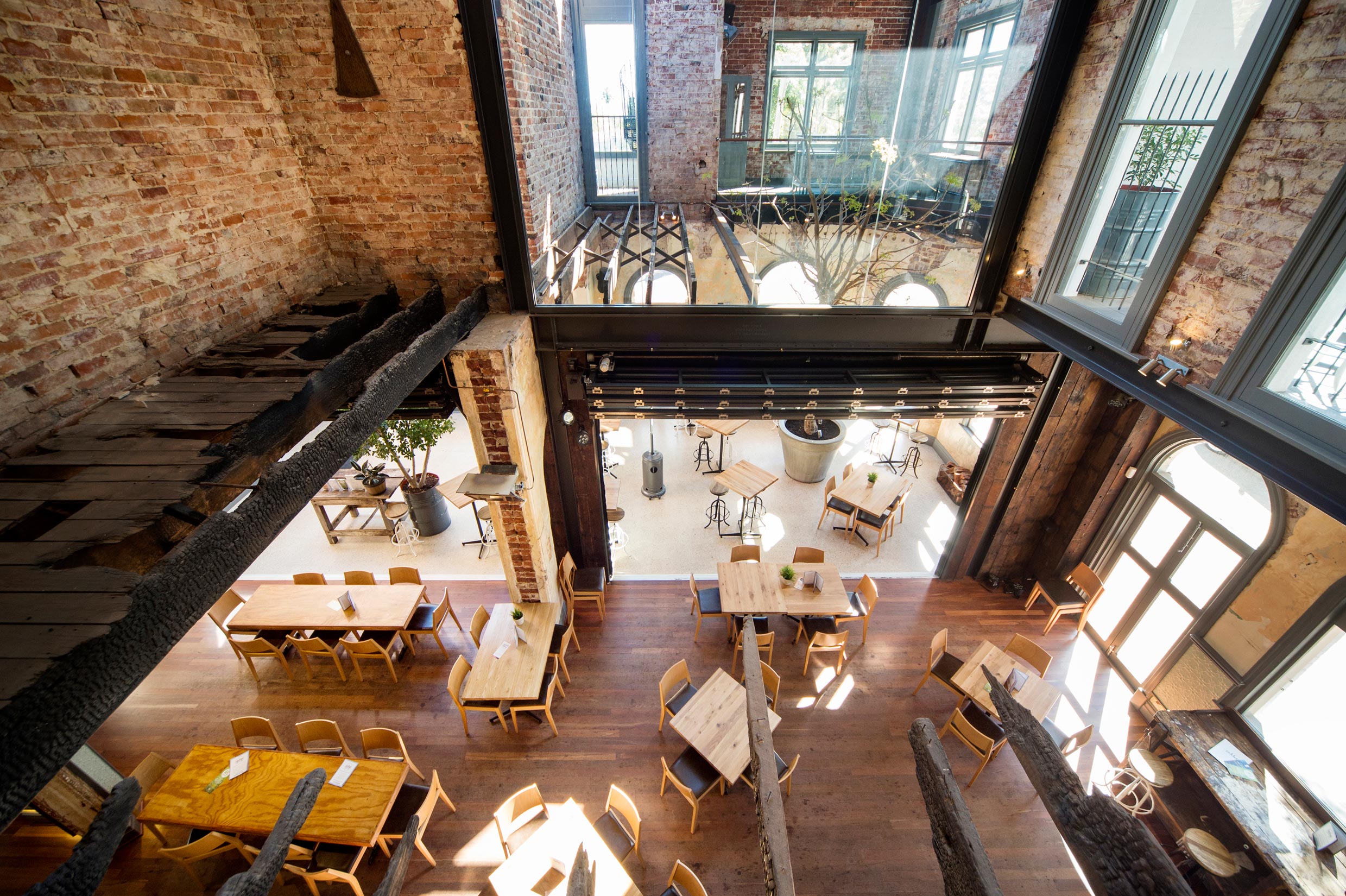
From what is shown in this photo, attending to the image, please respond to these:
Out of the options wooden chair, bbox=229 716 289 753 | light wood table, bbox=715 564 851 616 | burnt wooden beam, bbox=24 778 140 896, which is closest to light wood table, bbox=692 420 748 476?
light wood table, bbox=715 564 851 616

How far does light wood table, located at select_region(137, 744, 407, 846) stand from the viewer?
397 centimetres

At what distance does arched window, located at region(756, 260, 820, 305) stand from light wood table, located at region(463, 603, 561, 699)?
4.06 metres

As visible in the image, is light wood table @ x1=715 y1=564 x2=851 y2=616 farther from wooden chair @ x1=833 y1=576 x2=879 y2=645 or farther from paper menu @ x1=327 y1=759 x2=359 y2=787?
paper menu @ x1=327 y1=759 x2=359 y2=787

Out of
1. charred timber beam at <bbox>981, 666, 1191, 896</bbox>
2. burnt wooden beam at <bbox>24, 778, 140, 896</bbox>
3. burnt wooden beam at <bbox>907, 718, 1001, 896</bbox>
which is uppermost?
charred timber beam at <bbox>981, 666, 1191, 896</bbox>

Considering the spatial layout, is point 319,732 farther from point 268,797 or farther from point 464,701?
point 464,701

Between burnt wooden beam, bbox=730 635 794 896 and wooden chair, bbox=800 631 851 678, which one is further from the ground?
burnt wooden beam, bbox=730 635 794 896

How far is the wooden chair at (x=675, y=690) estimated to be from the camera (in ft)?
16.5

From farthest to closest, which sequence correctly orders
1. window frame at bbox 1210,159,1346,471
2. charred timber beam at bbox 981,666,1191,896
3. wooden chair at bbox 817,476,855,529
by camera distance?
wooden chair at bbox 817,476,855,529
window frame at bbox 1210,159,1346,471
charred timber beam at bbox 981,666,1191,896

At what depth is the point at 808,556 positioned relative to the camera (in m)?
6.55

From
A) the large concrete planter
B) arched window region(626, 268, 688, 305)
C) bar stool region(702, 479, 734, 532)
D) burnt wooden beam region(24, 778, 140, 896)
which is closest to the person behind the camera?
burnt wooden beam region(24, 778, 140, 896)

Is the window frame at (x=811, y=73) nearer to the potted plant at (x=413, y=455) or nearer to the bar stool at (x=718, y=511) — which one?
the potted plant at (x=413, y=455)

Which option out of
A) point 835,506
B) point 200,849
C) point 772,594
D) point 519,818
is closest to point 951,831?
point 519,818

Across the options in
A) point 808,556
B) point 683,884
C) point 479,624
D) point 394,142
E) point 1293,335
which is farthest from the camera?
point 808,556

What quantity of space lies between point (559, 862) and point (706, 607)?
288 centimetres
